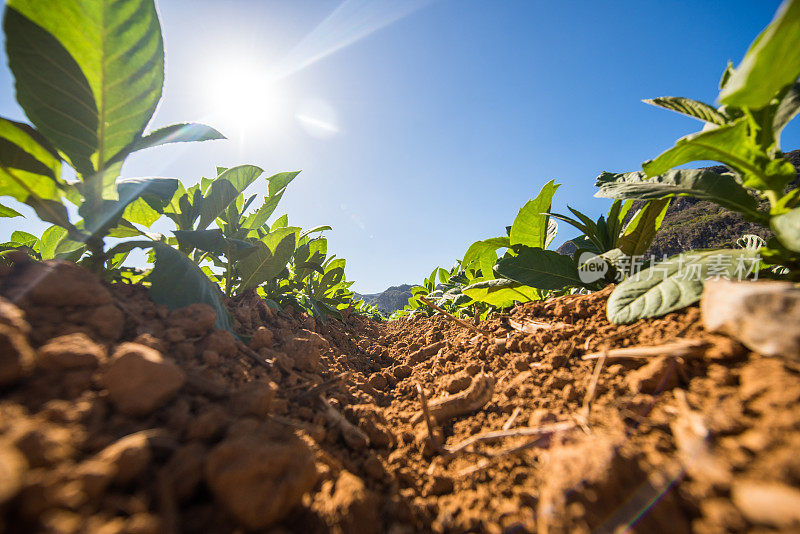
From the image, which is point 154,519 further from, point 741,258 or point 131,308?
point 741,258

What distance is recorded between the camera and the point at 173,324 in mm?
936

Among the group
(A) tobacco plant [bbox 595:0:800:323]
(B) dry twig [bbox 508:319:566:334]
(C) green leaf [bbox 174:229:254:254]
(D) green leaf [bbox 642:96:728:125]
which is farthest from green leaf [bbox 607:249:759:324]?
(C) green leaf [bbox 174:229:254:254]

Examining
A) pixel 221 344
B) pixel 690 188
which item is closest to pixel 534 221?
pixel 690 188

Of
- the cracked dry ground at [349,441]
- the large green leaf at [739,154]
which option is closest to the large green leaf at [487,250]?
the large green leaf at [739,154]

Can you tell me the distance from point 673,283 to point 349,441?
1.14 metres

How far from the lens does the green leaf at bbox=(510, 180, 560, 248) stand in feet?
5.91

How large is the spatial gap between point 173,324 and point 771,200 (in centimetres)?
213

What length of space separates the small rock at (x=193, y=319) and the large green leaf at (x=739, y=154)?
5.57 feet

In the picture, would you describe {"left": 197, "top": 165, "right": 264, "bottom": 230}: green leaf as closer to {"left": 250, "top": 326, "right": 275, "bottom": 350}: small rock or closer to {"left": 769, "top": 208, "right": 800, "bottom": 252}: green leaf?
{"left": 250, "top": 326, "right": 275, "bottom": 350}: small rock

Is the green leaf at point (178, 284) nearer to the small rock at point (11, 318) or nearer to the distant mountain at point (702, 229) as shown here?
the small rock at point (11, 318)

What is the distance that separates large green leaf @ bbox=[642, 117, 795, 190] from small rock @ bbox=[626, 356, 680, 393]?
799mm

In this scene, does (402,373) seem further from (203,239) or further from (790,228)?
(790,228)

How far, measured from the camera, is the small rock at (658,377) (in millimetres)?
690

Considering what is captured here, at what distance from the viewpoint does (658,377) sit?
696 mm
